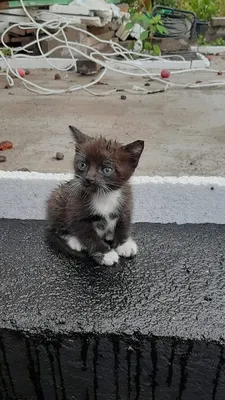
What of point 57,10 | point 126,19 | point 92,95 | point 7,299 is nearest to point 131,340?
point 7,299

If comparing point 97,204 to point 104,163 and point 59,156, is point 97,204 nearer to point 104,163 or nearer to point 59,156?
point 104,163

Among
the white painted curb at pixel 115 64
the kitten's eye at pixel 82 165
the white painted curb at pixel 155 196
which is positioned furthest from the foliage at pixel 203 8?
the kitten's eye at pixel 82 165

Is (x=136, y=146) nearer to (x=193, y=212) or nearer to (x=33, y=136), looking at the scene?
(x=193, y=212)

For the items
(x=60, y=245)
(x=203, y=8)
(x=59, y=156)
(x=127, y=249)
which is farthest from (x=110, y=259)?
(x=203, y=8)

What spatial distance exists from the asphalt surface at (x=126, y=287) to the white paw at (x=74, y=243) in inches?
2.8

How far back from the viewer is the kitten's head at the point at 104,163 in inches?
74.7

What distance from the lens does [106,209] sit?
2.04 meters

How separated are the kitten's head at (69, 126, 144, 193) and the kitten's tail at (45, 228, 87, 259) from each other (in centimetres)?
44

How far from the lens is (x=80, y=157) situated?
1943 millimetres

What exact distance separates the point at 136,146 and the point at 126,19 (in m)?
6.58

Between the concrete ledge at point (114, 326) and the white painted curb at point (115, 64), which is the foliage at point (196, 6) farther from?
the concrete ledge at point (114, 326)

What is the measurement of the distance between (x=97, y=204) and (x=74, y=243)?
340mm

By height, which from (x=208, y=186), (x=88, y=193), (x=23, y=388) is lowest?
(x=23, y=388)

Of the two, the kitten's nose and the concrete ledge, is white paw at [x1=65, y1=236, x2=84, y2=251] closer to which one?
the concrete ledge
